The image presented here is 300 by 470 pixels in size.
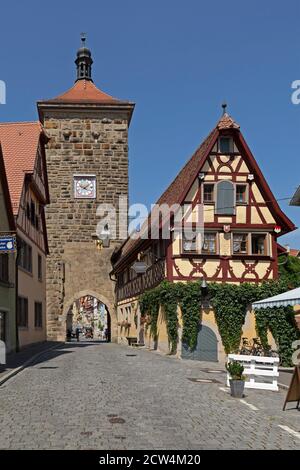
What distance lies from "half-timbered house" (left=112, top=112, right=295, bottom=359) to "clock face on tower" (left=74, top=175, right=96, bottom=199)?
1843 cm

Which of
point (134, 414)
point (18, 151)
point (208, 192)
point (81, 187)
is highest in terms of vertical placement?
point (81, 187)

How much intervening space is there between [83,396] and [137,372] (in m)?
5.66

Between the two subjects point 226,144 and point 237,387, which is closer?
point 237,387

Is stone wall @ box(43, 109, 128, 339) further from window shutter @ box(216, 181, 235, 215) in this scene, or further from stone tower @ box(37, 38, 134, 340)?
window shutter @ box(216, 181, 235, 215)

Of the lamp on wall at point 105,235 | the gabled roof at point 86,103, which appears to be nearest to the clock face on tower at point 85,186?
the lamp on wall at point 105,235

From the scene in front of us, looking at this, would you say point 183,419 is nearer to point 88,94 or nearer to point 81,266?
point 81,266

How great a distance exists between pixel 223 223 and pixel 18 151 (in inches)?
410

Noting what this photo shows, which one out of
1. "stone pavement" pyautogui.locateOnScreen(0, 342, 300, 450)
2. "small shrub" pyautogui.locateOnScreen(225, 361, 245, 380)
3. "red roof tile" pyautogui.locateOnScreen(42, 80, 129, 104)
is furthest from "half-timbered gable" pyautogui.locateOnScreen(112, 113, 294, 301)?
"red roof tile" pyautogui.locateOnScreen(42, 80, 129, 104)

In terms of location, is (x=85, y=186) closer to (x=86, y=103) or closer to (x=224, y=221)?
(x=86, y=103)

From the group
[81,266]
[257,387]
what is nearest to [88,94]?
[81,266]

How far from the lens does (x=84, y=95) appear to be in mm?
48031

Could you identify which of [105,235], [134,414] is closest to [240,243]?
[134,414]

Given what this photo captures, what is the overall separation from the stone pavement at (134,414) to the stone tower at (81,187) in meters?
26.0

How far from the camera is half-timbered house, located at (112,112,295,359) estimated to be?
25344 mm
